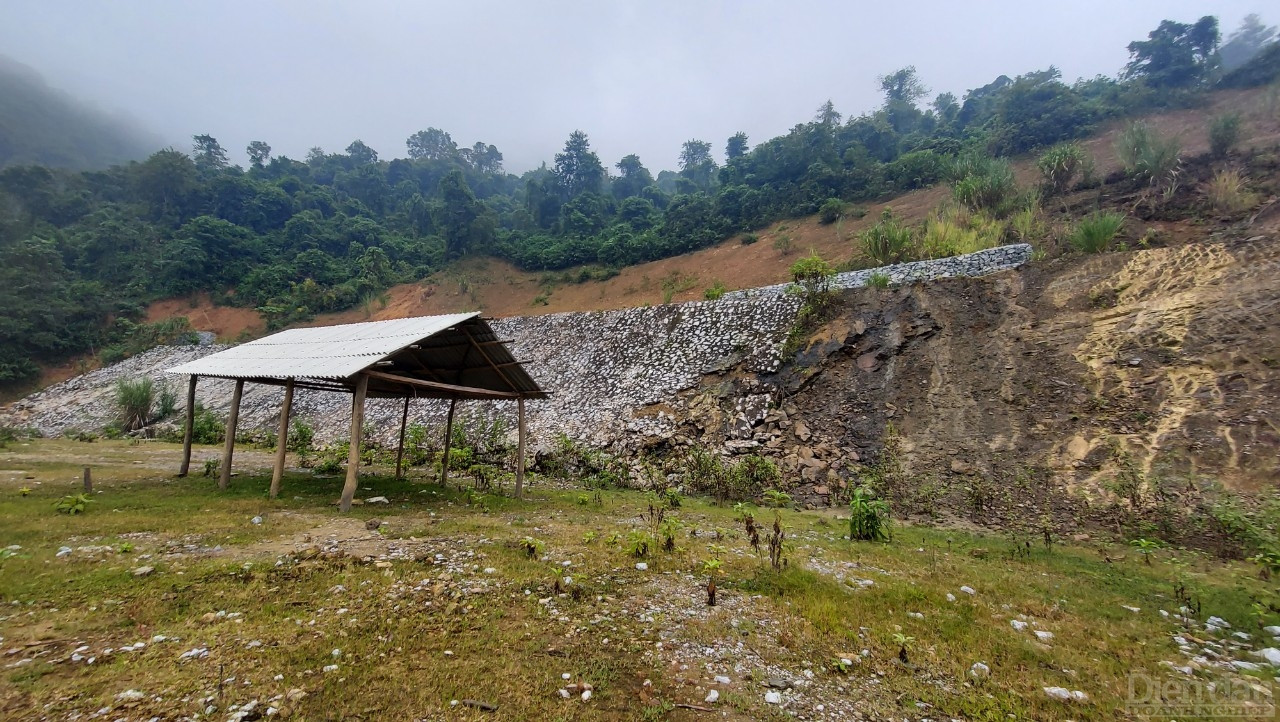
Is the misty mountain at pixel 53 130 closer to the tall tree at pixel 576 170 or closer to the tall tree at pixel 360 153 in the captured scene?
the tall tree at pixel 360 153

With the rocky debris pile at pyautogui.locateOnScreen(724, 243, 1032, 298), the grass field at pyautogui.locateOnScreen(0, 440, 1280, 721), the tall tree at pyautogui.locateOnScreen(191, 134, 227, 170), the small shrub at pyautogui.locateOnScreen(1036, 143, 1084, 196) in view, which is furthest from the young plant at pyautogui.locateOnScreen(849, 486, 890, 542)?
the tall tree at pyautogui.locateOnScreen(191, 134, 227, 170)

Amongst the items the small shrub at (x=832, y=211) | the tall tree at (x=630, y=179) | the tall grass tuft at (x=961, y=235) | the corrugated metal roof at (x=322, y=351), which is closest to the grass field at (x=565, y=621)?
the corrugated metal roof at (x=322, y=351)

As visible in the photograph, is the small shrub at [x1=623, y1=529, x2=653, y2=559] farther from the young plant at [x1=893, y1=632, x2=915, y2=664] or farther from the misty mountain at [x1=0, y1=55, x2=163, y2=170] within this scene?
the misty mountain at [x1=0, y1=55, x2=163, y2=170]

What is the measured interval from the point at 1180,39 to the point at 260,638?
52757 millimetres

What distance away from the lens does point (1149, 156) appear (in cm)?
1589

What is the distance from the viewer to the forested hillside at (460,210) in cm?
2816

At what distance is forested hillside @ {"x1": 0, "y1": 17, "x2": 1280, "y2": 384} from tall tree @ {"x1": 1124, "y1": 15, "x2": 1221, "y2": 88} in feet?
0.33

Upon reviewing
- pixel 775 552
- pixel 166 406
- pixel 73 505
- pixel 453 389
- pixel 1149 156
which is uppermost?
pixel 1149 156

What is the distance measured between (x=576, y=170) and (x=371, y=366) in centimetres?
4725

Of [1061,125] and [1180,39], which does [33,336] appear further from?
[1180,39]

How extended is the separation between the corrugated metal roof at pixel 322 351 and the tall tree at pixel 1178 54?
150 ft

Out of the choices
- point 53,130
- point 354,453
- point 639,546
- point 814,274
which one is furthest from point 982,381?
point 53,130

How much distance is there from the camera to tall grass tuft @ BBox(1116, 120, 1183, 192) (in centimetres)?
1564

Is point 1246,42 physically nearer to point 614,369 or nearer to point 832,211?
point 832,211
